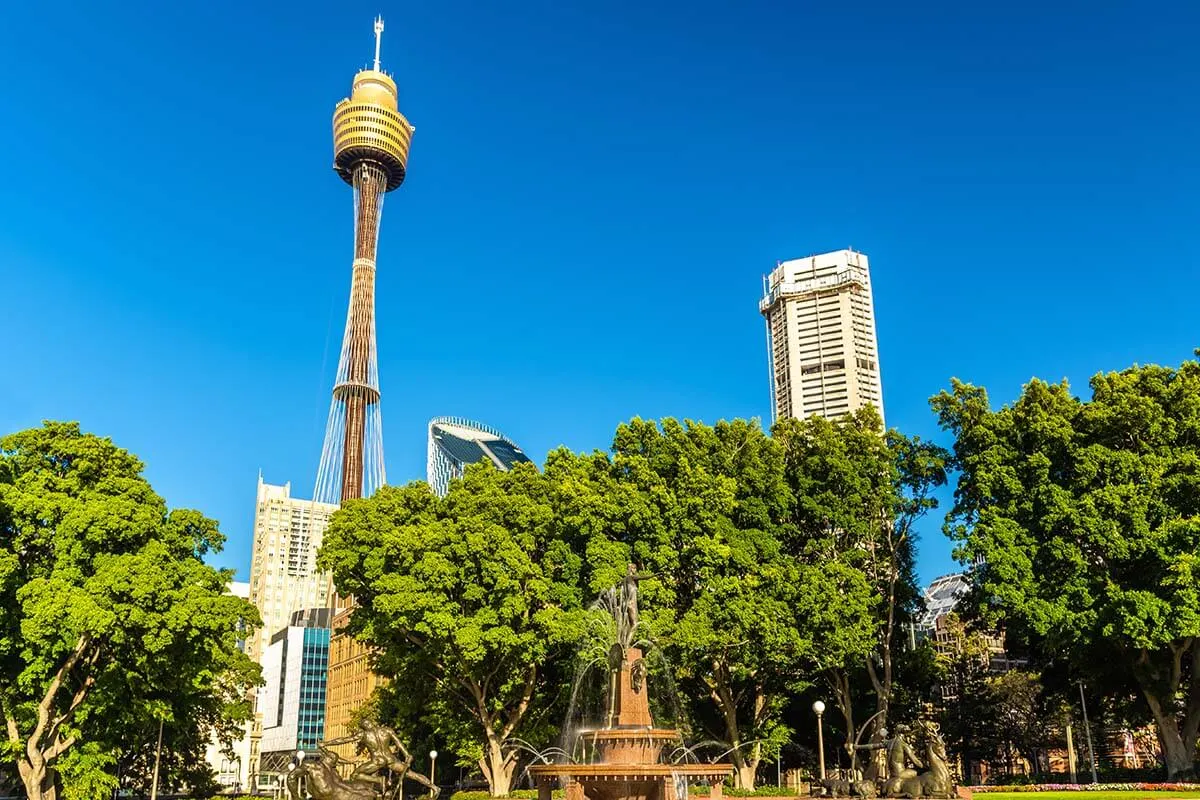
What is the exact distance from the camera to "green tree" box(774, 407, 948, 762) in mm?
33469

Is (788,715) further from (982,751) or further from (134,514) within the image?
(134,514)

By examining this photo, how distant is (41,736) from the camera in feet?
94.0

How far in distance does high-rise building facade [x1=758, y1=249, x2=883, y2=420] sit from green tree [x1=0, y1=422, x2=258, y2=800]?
3454 inches

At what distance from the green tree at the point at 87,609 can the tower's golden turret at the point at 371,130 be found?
67553 millimetres

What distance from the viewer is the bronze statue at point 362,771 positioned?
1606 cm

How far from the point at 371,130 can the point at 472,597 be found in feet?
238

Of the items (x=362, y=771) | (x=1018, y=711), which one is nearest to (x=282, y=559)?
(x=1018, y=711)

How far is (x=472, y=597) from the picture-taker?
30438 mm

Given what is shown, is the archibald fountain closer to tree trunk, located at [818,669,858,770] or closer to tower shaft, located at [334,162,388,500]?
tree trunk, located at [818,669,858,770]

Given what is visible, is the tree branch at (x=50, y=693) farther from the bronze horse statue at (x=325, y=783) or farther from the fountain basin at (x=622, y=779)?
the fountain basin at (x=622, y=779)

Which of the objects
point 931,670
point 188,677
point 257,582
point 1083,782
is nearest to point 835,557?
point 931,670

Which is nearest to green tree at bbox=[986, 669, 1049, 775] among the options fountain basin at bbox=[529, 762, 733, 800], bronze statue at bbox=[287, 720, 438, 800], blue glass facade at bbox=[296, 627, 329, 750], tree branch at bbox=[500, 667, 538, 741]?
tree branch at bbox=[500, 667, 538, 741]

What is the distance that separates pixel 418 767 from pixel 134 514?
19.9 m

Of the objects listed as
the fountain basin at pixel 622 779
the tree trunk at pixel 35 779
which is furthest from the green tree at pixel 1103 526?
the tree trunk at pixel 35 779
